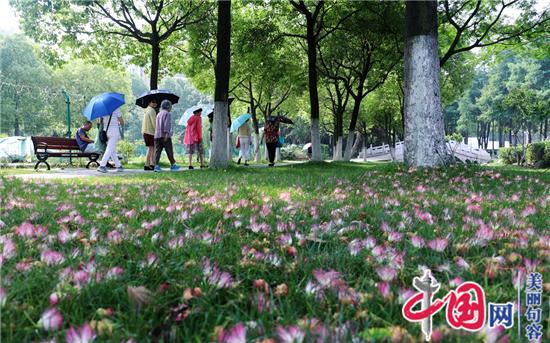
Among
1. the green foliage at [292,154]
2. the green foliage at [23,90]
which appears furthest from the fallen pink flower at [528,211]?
the green foliage at [23,90]

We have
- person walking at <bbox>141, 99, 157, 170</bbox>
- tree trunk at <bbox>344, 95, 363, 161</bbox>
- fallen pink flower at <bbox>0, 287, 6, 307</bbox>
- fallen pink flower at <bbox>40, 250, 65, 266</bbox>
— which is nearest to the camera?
fallen pink flower at <bbox>0, 287, 6, 307</bbox>

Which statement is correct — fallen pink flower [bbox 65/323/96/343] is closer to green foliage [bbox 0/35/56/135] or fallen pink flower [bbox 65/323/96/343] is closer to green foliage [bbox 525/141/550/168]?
green foliage [bbox 525/141/550/168]

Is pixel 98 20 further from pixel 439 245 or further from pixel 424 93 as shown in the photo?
pixel 439 245

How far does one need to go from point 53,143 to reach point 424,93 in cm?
1294

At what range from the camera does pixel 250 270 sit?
1854 mm

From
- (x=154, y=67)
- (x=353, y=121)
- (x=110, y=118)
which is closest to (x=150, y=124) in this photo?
(x=110, y=118)

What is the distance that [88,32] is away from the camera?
19500mm

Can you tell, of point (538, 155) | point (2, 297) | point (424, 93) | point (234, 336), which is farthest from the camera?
point (538, 155)

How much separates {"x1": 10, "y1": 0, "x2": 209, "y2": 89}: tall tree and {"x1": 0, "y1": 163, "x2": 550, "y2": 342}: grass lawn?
1656 cm

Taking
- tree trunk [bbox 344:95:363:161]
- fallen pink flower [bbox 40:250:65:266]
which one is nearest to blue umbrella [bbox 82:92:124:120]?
fallen pink flower [bbox 40:250:65:266]

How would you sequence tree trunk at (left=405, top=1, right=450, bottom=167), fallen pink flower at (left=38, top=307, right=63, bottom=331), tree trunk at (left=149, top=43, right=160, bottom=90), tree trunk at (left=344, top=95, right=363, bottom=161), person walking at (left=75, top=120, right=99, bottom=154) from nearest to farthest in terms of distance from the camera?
fallen pink flower at (left=38, top=307, right=63, bottom=331)
tree trunk at (left=405, top=1, right=450, bottom=167)
person walking at (left=75, top=120, right=99, bottom=154)
tree trunk at (left=149, top=43, right=160, bottom=90)
tree trunk at (left=344, top=95, right=363, bottom=161)

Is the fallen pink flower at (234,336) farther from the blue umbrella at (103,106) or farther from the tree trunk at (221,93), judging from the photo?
the blue umbrella at (103,106)

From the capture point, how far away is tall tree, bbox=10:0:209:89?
59.4ft

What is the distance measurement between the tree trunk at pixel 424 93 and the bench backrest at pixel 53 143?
12.4 meters
